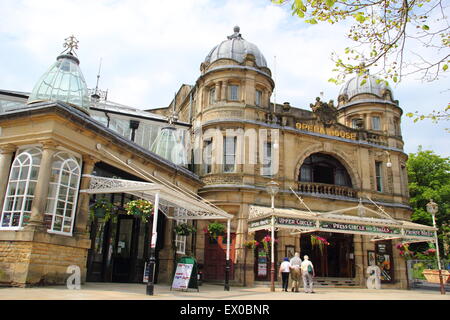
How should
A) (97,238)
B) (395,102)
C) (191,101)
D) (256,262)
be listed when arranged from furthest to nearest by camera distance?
(395,102) → (191,101) → (256,262) → (97,238)

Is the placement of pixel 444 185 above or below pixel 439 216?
above

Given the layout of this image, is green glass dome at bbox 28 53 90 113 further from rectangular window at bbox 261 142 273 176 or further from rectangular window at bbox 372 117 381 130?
rectangular window at bbox 372 117 381 130

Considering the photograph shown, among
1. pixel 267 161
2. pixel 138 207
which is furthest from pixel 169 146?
pixel 138 207

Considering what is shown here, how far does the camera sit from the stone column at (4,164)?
Answer: 38.9 feet

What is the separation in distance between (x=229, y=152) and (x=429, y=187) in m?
20.4

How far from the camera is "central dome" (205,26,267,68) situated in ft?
77.7

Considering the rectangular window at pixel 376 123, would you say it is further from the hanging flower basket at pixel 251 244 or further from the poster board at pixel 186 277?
the poster board at pixel 186 277

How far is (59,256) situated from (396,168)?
2194cm

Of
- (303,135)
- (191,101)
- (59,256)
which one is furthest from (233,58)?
(59,256)

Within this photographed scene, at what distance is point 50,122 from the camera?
38.3 ft

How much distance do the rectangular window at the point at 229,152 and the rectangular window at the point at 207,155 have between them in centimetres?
91

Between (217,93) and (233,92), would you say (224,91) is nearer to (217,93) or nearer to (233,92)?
(217,93)

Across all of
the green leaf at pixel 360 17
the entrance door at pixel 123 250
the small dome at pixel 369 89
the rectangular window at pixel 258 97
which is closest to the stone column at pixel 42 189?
the entrance door at pixel 123 250

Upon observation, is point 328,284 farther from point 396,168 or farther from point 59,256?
point 59,256
